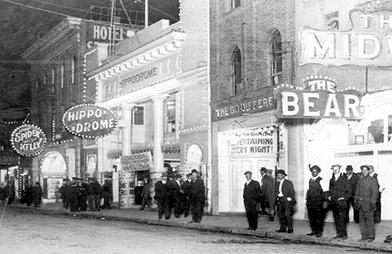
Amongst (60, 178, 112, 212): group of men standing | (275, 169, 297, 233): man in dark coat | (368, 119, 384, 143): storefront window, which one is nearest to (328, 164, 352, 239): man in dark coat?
(275, 169, 297, 233): man in dark coat

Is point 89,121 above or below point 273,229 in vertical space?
above

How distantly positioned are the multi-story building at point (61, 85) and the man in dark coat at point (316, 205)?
77.5 feet

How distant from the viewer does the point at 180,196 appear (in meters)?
24.4

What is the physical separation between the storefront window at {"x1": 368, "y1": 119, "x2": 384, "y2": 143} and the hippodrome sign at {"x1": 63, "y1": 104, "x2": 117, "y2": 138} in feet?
42.3

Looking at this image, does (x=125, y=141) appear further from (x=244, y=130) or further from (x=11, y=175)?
(x=11, y=175)

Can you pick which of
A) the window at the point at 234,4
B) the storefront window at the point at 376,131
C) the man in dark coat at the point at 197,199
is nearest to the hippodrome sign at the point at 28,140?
the window at the point at 234,4

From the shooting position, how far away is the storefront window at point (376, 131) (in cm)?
1981

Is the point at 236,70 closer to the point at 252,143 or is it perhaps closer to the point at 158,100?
the point at 252,143

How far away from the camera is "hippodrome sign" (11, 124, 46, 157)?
39.0 m

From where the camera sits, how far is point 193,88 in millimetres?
27906

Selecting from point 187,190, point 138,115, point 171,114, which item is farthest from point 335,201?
point 138,115

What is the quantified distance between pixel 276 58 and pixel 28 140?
2078 cm

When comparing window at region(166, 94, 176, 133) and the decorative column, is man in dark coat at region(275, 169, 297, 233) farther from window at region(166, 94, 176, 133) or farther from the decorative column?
window at region(166, 94, 176, 133)

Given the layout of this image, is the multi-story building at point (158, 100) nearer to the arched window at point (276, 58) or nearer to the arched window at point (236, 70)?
the arched window at point (236, 70)
